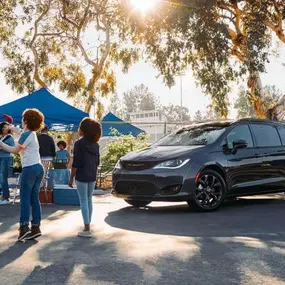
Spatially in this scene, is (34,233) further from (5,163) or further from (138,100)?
(138,100)

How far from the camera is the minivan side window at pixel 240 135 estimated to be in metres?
10.3

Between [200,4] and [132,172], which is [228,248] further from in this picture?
[200,4]

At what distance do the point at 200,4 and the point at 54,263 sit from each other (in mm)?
12746

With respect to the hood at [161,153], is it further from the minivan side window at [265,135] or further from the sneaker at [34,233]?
the sneaker at [34,233]

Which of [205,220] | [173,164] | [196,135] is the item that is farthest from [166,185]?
[196,135]

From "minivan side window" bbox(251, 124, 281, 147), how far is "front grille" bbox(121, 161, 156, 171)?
261 centimetres

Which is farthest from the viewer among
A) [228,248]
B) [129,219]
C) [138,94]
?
[138,94]

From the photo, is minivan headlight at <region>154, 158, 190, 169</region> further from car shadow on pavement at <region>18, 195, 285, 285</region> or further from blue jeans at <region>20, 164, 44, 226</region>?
blue jeans at <region>20, 164, 44, 226</region>

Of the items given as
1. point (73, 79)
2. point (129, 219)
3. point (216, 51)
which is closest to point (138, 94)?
point (73, 79)

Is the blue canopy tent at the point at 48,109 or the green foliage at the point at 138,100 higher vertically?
the green foliage at the point at 138,100

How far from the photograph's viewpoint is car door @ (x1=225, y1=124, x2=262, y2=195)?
A: 10039 mm

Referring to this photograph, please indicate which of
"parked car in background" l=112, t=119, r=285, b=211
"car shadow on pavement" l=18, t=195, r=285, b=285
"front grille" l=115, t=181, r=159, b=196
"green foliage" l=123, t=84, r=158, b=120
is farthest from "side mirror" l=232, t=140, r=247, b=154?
"green foliage" l=123, t=84, r=158, b=120

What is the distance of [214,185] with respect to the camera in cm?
971

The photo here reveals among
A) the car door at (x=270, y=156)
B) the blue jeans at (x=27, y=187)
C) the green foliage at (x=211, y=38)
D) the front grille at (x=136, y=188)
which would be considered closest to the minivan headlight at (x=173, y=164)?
the front grille at (x=136, y=188)
